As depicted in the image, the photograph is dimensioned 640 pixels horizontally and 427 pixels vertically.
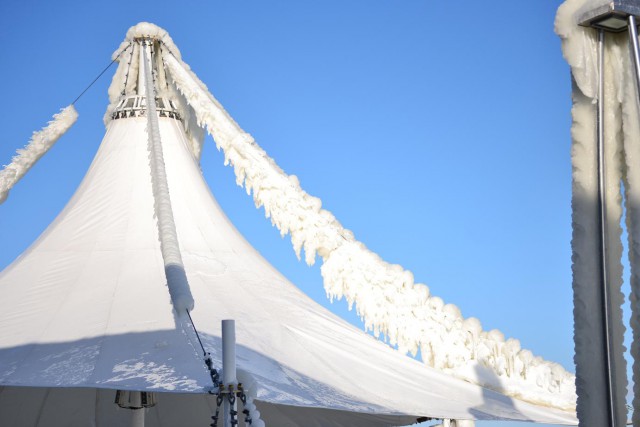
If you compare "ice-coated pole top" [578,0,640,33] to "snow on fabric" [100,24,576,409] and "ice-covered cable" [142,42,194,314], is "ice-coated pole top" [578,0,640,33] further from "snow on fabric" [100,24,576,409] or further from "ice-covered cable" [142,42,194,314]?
"snow on fabric" [100,24,576,409]

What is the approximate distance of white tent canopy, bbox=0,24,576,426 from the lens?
460 centimetres

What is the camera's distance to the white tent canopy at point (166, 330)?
460cm

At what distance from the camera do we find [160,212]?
5.40 m

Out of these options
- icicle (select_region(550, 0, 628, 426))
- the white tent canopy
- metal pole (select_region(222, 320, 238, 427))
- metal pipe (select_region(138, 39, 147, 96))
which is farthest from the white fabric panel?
icicle (select_region(550, 0, 628, 426))

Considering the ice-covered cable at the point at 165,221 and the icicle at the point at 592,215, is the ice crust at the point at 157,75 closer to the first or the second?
the ice-covered cable at the point at 165,221

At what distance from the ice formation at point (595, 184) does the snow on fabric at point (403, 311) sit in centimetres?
327

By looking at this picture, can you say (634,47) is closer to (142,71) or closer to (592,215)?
(592,215)

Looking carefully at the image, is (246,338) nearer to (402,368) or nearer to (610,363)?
(402,368)

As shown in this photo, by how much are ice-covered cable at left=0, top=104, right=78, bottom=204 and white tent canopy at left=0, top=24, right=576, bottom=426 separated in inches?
25.7

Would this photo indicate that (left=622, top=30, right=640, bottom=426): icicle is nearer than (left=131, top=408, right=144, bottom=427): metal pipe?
Yes

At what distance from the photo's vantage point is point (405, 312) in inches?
226

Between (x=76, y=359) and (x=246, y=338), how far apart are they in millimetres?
960

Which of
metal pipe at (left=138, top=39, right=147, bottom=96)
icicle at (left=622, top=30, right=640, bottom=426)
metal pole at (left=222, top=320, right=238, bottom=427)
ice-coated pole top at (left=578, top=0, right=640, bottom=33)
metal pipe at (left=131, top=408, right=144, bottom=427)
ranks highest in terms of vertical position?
metal pipe at (left=138, top=39, right=147, bottom=96)

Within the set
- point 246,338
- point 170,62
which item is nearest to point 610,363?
point 246,338
